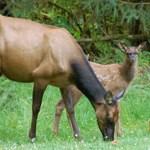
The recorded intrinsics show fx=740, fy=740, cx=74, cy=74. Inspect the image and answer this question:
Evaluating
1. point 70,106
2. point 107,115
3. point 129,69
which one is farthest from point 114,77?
point 107,115

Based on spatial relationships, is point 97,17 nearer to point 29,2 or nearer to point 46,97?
point 29,2

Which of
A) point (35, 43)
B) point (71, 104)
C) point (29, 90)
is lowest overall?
point (29, 90)

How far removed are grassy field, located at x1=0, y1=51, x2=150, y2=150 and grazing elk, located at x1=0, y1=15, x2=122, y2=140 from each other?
0.63 meters

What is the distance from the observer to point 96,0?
17.8m

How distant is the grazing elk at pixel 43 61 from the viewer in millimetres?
12109

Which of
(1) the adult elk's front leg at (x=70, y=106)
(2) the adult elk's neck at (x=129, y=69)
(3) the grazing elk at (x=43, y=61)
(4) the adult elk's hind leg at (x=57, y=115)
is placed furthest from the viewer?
(2) the adult elk's neck at (x=129, y=69)

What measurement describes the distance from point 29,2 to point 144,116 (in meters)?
4.66

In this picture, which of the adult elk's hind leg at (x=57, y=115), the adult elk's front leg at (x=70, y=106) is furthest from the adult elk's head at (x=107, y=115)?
the adult elk's hind leg at (x=57, y=115)

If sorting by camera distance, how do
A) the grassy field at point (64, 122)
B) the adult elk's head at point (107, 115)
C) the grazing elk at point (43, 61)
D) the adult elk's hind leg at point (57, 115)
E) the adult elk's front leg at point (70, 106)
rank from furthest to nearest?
the adult elk's hind leg at point (57, 115)
the adult elk's front leg at point (70, 106)
the grazing elk at point (43, 61)
the adult elk's head at point (107, 115)
the grassy field at point (64, 122)

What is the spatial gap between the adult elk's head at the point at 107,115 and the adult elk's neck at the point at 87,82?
138 mm

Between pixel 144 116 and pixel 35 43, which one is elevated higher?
pixel 35 43

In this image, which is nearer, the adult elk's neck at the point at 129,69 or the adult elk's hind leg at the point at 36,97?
the adult elk's hind leg at the point at 36,97

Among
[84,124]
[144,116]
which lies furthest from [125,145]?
[144,116]

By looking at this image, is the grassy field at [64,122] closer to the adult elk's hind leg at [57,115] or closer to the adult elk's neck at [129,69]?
the adult elk's hind leg at [57,115]
